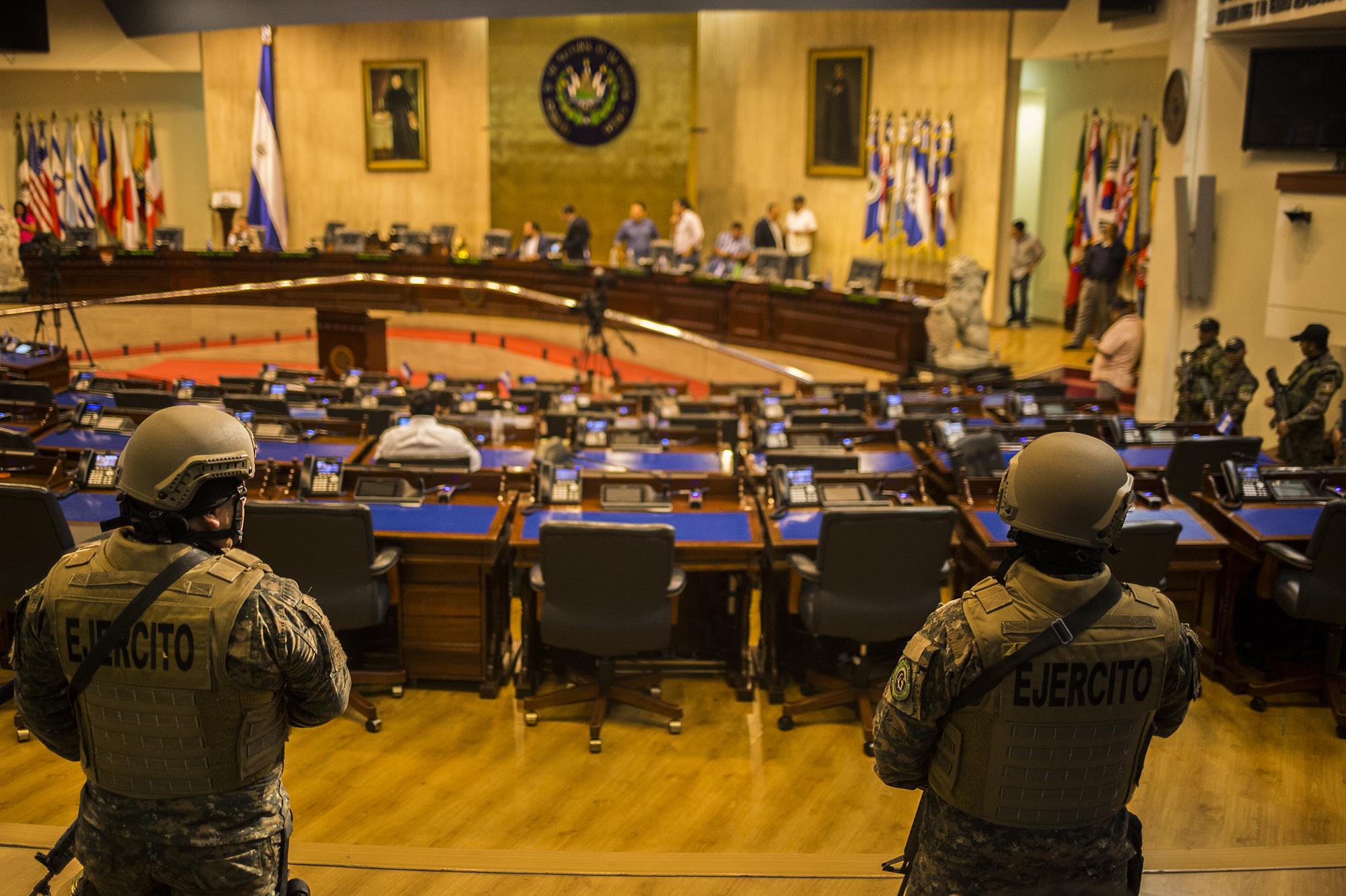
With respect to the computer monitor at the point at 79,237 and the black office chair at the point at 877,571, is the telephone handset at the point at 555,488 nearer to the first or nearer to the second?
the black office chair at the point at 877,571

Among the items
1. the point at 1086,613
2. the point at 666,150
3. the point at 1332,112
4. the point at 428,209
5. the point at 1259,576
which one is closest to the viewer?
the point at 1086,613

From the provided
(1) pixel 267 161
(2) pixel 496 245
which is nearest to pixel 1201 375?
(2) pixel 496 245

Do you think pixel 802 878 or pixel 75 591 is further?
pixel 802 878

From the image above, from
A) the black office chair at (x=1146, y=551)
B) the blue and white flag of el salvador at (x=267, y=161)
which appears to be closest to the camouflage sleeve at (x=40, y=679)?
the black office chair at (x=1146, y=551)

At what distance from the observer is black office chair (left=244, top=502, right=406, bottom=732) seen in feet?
14.1

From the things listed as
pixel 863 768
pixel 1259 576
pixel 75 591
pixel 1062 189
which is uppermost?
pixel 1062 189

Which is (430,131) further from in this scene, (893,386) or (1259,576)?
(1259,576)

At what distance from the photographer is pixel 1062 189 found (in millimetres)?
14500

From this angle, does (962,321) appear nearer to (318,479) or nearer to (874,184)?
(874,184)

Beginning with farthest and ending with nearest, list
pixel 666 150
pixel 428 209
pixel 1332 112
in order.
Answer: pixel 428 209 < pixel 666 150 < pixel 1332 112

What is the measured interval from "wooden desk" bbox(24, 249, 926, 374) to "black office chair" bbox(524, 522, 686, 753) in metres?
7.44

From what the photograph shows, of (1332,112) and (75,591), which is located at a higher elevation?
(1332,112)

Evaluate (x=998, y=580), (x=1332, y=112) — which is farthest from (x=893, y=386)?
(x=998, y=580)

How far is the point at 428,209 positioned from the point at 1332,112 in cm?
1164
